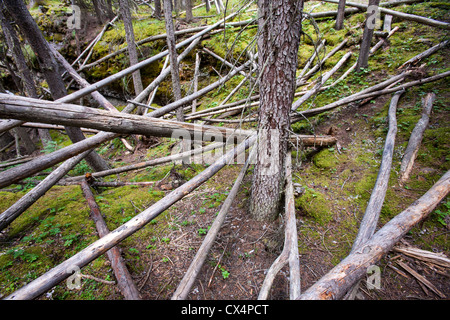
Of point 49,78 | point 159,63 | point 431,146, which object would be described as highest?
point 159,63

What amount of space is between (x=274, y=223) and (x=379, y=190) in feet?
5.15

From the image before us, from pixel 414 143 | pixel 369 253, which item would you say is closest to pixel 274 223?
pixel 369 253

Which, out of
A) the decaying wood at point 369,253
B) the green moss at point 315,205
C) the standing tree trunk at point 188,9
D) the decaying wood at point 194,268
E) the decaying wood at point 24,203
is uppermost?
the standing tree trunk at point 188,9

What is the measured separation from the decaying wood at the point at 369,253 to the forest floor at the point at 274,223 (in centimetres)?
36

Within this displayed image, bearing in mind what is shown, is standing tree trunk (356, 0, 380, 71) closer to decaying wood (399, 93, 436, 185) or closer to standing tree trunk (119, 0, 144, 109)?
decaying wood (399, 93, 436, 185)

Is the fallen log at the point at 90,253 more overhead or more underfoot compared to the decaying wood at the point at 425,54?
more underfoot

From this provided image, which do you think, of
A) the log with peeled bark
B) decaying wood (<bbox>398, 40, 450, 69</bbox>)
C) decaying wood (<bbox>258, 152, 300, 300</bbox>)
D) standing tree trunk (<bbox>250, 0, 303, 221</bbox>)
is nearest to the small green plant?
decaying wood (<bbox>258, 152, 300, 300</bbox>)

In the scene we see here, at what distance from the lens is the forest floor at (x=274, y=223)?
230cm

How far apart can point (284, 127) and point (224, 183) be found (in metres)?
1.90

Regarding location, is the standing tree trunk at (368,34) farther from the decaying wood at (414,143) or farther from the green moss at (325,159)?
the green moss at (325,159)

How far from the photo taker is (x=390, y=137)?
10.9 feet

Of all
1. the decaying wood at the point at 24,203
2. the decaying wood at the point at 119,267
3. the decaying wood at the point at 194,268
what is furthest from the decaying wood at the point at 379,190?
the decaying wood at the point at 24,203
